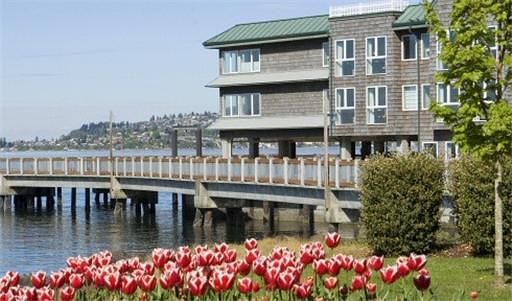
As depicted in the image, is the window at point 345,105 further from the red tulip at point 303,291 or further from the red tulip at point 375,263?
the red tulip at point 303,291

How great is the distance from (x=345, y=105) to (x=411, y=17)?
Answer: 21.1 feet

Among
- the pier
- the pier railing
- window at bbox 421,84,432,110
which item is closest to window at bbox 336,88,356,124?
the pier

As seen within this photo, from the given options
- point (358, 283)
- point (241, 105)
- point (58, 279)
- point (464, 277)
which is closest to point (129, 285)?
point (58, 279)

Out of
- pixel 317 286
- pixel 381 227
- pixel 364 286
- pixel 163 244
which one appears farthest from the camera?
pixel 163 244

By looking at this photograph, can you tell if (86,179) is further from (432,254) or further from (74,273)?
(74,273)

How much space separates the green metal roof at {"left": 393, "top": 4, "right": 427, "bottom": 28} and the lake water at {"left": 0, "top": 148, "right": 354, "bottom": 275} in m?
11.4

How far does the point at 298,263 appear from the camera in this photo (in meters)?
11.0

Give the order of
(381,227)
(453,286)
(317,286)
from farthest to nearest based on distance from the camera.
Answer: (381,227) < (453,286) < (317,286)

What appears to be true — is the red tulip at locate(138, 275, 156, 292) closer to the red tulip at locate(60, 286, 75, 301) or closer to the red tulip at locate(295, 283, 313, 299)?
the red tulip at locate(60, 286, 75, 301)

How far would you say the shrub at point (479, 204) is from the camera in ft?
83.6

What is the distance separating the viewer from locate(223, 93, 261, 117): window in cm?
6506

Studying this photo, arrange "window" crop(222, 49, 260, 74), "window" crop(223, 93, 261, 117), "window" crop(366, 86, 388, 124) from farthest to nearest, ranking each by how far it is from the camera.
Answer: "window" crop(222, 49, 260, 74)
"window" crop(223, 93, 261, 117)
"window" crop(366, 86, 388, 124)

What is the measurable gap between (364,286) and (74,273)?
10.2 ft

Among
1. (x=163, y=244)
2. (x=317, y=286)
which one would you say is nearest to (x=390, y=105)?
(x=163, y=244)
